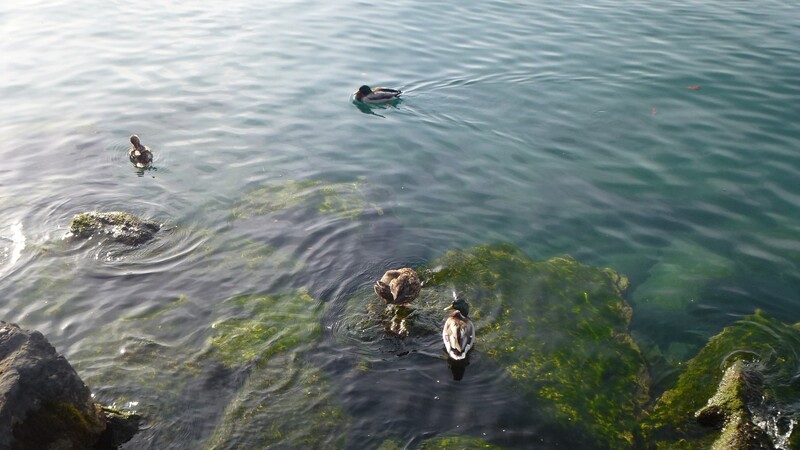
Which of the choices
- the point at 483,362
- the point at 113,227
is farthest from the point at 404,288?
the point at 113,227

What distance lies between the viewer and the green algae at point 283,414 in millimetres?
8250

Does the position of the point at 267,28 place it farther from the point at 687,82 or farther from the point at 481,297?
the point at 481,297

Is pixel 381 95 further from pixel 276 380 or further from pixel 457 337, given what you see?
pixel 276 380

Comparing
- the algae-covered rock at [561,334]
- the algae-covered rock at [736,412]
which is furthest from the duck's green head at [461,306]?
the algae-covered rock at [736,412]

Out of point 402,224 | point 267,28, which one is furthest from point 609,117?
point 267,28

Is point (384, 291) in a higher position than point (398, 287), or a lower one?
lower

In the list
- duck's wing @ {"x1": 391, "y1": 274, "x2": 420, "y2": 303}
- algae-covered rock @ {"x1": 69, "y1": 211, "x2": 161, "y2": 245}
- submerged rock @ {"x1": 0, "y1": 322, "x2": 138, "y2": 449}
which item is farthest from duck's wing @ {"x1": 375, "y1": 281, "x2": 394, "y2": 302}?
algae-covered rock @ {"x1": 69, "y1": 211, "x2": 161, "y2": 245}

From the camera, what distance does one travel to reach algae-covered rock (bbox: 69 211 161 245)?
486 inches

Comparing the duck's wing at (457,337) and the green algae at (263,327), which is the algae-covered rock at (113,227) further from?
the duck's wing at (457,337)

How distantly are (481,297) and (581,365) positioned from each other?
2063 mm

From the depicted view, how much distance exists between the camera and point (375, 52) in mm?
24234

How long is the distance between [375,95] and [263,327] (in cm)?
1022

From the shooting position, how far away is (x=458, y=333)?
934 centimetres

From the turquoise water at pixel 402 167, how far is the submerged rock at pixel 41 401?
894 millimetres
